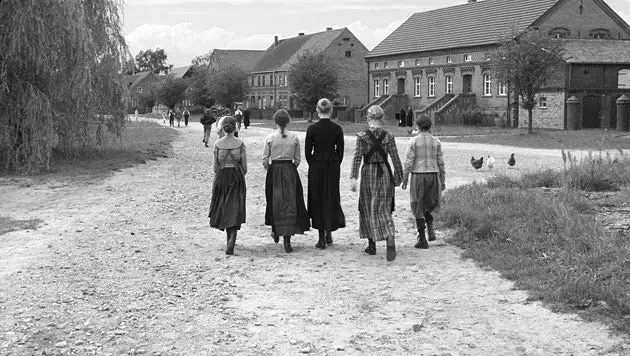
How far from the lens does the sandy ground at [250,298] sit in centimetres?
646

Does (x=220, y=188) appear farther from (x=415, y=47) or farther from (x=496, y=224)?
(x=415, y=47)

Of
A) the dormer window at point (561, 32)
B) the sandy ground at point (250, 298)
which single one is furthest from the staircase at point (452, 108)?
the sandy ground at point (250, 298)

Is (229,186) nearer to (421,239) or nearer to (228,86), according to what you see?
(421,239)

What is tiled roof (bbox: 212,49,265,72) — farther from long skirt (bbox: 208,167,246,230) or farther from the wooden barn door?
long skirt (bbox: 208,167,246,230)

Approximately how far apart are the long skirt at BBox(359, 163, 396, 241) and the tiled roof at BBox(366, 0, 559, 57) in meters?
45.3

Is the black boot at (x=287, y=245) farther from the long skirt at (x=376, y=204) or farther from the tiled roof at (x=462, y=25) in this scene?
the tiled roof at (x=462, y=25)

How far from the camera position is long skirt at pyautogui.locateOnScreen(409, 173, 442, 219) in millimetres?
10656

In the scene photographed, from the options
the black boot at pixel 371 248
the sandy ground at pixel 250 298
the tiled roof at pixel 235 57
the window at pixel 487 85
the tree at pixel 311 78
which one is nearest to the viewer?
the sandy ground at pixel 250 298

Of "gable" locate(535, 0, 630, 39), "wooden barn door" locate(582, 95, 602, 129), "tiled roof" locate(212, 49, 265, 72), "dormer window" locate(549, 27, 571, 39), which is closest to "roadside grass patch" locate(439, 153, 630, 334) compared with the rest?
"wooden barn door" locate(582, 95, 602, 129)

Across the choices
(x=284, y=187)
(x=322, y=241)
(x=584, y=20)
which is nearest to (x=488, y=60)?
(x=584, y=20)

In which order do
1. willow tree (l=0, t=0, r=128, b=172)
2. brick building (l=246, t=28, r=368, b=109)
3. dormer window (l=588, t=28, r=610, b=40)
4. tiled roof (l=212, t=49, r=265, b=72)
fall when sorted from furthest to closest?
tiled roof (l=212, t=49, r=265, b=72) → brick building (l=246, t=28, r=368, b=109) → dormer window (l=588, t=28, r=610, b=40) → willow tree (l=0, t=0, r=128, b=172)

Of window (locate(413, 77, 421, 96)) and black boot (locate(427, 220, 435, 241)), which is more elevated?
window (locate(413, 77, 421, 96))

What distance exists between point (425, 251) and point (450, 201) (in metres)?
3.51

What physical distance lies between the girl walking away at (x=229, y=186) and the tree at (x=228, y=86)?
293 feet
